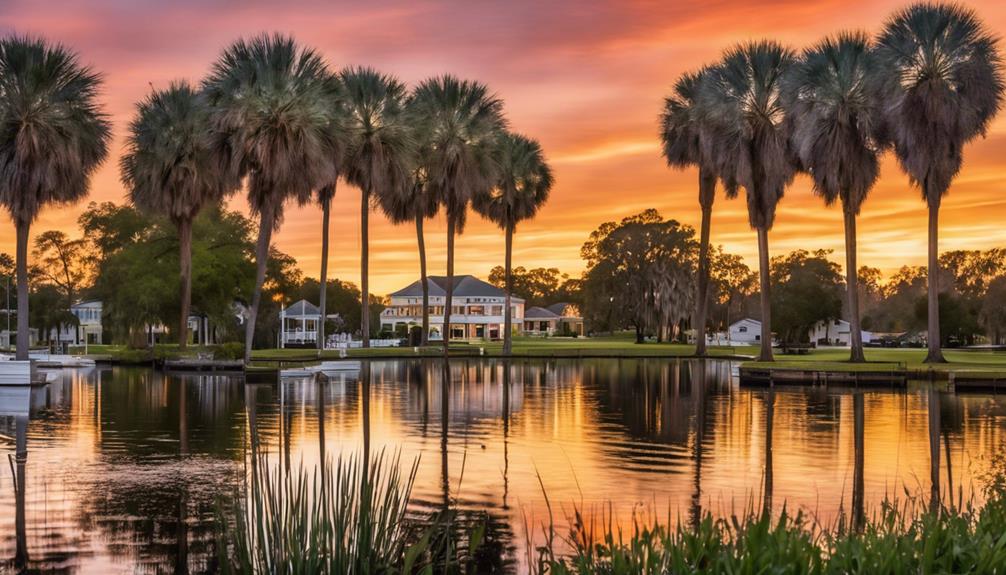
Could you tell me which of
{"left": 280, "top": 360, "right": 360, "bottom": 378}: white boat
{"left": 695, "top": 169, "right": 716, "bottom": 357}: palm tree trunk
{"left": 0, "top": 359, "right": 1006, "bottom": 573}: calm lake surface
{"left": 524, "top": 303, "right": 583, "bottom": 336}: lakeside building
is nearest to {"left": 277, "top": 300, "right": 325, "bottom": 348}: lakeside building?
{"left": 695, "top": 169, "right": 716, "bottom": 357}: palm tree trunk

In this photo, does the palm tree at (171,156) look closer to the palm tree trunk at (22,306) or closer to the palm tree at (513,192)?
the palm tree trunk at (22,306)

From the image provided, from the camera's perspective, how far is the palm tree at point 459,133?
225 feet

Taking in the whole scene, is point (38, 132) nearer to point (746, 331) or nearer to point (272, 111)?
point (272, 111)

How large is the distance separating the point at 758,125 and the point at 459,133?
20.0 metres

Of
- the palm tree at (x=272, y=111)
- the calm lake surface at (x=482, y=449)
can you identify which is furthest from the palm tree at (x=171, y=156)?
the calm lake surface at (x=482, y=449)

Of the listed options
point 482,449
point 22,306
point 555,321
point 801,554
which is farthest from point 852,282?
point 555,321

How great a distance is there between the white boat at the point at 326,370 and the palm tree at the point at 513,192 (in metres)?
25.4

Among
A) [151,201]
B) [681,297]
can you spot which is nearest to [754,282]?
[681,297]

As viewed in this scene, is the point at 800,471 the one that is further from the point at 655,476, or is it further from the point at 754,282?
the point at 754,282

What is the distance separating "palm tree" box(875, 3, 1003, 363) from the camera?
159 ft

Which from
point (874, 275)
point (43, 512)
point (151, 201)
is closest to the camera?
point (43, 512)

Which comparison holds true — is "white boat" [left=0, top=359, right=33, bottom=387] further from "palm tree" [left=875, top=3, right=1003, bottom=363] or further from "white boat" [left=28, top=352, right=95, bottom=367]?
"palm tree" [left=875, top=3, right=1003, bottom=363]

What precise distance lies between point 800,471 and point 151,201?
1948 inches

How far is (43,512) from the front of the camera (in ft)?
48.9
